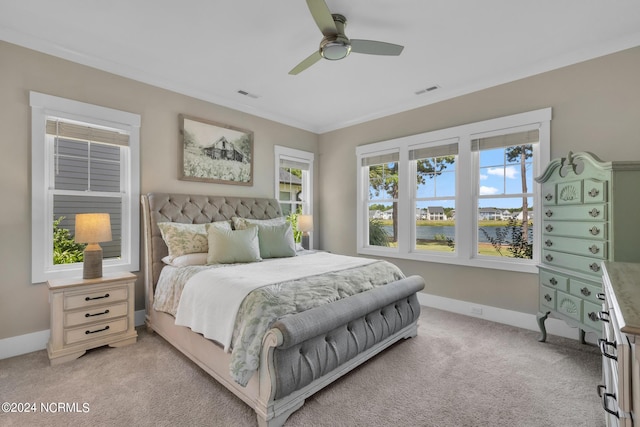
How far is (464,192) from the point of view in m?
3.76

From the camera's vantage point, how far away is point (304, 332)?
1769 mm

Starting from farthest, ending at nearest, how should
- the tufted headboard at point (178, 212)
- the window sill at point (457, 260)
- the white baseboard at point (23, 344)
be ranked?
1. the window sill at point (457, 260)
2. the tufted headboard at point (178, 212)
3. the white baseboard at point (23, 344)

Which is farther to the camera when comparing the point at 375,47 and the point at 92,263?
the point at 92,263

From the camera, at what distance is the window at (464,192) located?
337 cm

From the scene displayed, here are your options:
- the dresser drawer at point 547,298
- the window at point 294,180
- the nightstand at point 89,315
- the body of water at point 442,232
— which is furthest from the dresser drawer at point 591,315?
the nightstand at point 89,315

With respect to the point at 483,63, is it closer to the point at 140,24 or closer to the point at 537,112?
the point at 537,112

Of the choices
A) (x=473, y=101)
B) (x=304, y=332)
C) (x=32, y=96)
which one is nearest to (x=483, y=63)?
(x=473, y=101)

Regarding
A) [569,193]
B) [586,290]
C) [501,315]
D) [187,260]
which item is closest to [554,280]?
[586,290]

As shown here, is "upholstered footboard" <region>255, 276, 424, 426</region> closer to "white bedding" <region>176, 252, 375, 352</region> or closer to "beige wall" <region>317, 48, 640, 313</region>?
"white bedding" <region>176, 252, 375, 352</region>

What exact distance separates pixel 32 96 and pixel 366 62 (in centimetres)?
317

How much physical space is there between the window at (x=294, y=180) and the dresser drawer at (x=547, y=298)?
3374 millimetres

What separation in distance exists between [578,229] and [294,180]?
382 cm

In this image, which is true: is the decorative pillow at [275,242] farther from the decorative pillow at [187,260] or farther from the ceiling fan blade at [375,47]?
the ceiling fan blade at [375,47]

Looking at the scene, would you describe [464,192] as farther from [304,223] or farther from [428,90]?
[304,223]
